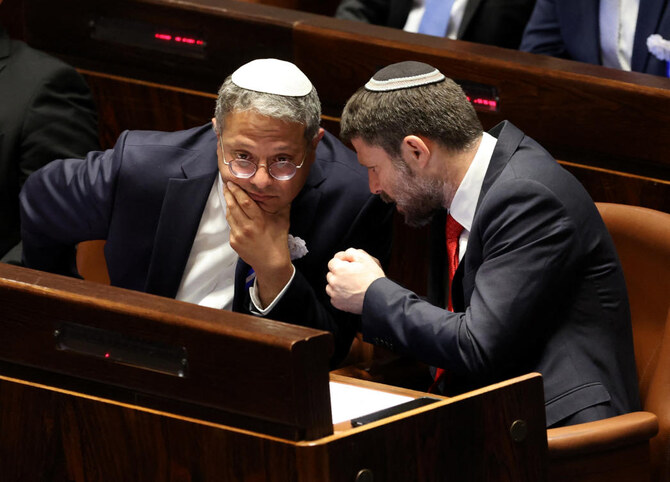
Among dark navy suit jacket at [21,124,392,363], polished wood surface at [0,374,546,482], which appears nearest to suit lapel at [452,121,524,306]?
dark navy suit jacket at [21,124,392,363]

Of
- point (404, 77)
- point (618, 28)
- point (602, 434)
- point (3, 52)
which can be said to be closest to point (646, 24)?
point (618, 28)

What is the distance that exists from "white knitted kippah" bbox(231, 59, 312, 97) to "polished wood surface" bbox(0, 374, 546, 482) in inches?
31.4

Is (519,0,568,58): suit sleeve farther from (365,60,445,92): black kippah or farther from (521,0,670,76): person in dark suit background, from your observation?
(365,60,445,92): black kippah

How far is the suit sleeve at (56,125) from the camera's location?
2324 mm

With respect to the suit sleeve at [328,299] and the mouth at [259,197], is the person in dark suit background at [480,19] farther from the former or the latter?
the mouth at [259,197]

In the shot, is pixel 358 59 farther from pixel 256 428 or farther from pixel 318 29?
pixel 256 428

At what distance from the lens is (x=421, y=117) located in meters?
1.80

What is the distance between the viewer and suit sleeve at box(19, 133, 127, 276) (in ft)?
6.56

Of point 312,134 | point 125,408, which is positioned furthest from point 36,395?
point 312,134

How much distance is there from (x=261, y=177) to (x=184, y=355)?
764 millimetres

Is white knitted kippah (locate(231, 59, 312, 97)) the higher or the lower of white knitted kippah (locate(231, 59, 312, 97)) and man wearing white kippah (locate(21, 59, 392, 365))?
the higher

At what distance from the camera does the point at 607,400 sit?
5.48ft

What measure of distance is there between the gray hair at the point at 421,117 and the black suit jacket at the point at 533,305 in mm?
74

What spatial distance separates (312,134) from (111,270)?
50 centimetres
